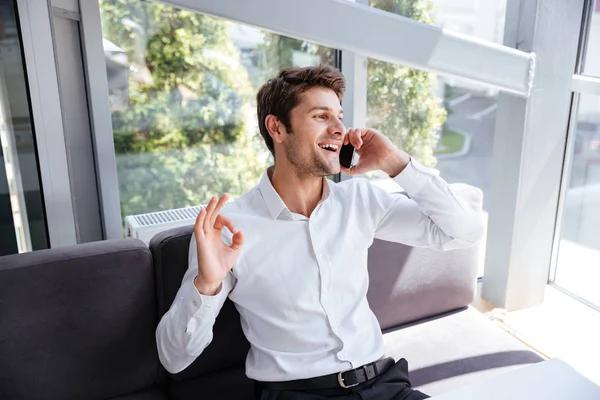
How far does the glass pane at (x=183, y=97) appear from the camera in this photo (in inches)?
87.4

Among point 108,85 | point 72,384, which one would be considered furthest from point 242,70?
point 72,384

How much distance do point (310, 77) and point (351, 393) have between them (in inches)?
35.9

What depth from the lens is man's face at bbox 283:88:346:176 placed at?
5.09ft

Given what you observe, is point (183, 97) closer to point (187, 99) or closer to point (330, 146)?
point (187, 99)

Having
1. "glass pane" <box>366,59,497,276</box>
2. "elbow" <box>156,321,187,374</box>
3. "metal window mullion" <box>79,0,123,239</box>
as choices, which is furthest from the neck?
"glass pane" <box>366,59,497,276</box>

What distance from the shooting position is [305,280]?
1.53m

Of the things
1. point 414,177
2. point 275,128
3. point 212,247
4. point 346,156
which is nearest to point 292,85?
point 275,128

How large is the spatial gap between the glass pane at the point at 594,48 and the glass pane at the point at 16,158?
252 cm

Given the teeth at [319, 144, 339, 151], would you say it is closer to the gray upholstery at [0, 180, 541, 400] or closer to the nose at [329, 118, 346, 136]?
the nose at [329, 118, 346, 136]

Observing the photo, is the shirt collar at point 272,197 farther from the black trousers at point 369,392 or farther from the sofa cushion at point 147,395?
the sofa cushion at point 147,395

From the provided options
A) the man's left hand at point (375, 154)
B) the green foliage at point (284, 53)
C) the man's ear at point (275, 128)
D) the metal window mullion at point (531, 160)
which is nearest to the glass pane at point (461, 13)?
the metal window mullion at point (531, 160)

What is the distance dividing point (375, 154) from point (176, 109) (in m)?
1.09

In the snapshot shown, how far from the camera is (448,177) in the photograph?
3.24 m

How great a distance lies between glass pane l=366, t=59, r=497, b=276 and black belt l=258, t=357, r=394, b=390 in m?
1.59
